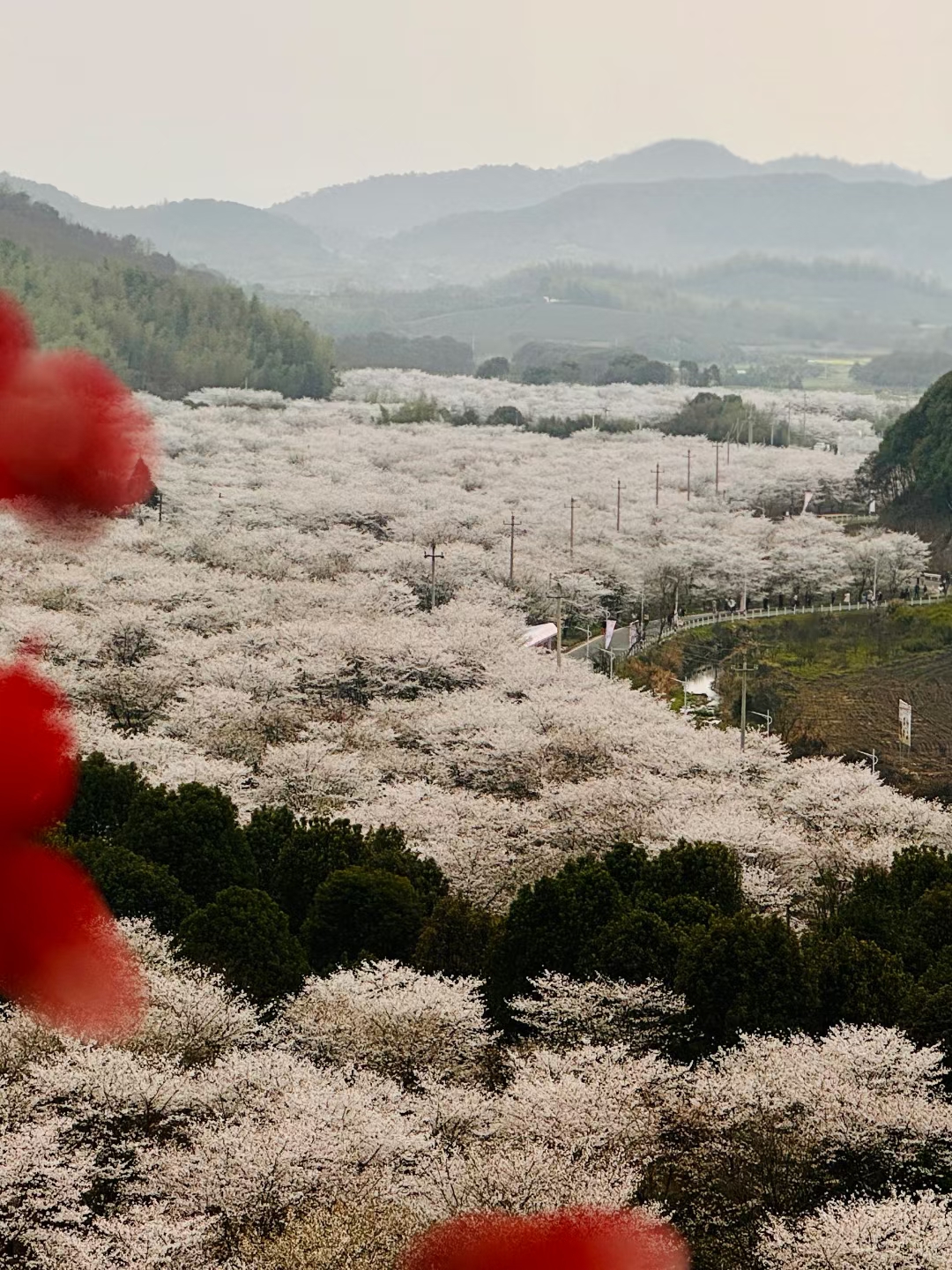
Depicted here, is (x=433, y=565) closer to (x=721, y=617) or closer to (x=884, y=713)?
(x=721, y=617)

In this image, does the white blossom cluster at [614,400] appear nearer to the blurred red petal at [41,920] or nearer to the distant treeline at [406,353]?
the distant treeline at [406,353]

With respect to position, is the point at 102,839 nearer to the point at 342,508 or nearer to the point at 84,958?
the point at 84,958

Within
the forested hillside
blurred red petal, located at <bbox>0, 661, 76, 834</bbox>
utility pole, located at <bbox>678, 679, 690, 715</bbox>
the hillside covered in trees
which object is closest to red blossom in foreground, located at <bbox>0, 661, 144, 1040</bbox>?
blurred red petal, located at <bbox>0, 661, 76, 834</bbox>

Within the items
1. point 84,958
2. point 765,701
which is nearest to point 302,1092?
point 84,958

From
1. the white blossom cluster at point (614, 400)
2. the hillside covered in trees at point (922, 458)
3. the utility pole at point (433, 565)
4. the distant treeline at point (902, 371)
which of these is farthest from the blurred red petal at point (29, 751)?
the distant treeline at point (902, 371)

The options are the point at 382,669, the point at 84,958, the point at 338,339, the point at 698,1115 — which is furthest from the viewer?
the point at 338,339

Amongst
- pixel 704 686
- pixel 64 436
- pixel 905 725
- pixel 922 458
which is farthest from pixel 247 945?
pixel 922 458
